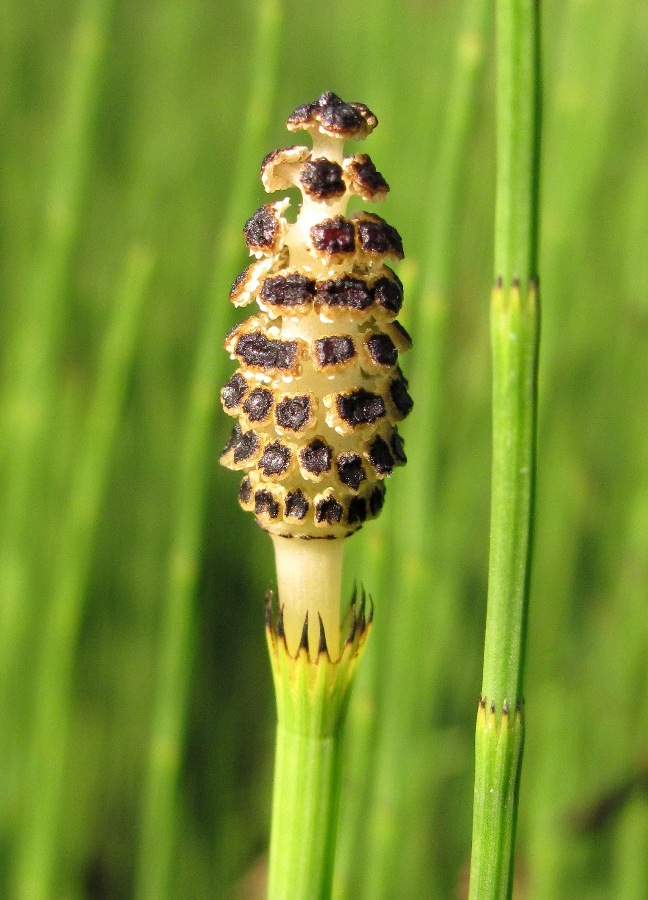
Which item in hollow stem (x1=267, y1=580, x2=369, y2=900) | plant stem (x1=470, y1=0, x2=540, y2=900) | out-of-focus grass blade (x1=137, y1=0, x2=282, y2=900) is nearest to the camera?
plant stem (x1=470, y1=0, x2=540, y2=900)

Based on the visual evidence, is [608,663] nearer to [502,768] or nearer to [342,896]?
[342,896]

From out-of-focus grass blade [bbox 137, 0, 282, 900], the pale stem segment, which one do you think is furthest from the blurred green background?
the pale stem segment

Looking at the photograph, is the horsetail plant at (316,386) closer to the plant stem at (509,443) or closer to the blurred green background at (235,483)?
the plant stem at (509,443)

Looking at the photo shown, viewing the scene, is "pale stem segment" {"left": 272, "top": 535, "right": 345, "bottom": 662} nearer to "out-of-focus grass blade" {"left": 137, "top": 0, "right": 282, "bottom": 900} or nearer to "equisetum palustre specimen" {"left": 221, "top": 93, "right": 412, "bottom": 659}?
"equisetum palustre specimen" {"left": 221, "top": 93, "right": 412, "bottom": 659}

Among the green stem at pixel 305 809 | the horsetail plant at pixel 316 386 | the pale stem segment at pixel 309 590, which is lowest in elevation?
the green stem at pixel 305 809

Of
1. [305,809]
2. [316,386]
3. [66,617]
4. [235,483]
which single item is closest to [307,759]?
[305,809]

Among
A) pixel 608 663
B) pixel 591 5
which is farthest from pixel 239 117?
pixel 608 663

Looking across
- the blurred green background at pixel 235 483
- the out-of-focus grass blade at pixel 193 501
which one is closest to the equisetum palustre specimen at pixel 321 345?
the blurred green background at pixel 235 483
